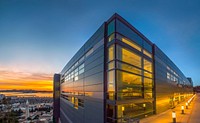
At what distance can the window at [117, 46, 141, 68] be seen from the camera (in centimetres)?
1836

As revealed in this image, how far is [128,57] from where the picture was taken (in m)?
20.0

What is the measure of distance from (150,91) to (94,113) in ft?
32.1

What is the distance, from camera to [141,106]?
22.4m

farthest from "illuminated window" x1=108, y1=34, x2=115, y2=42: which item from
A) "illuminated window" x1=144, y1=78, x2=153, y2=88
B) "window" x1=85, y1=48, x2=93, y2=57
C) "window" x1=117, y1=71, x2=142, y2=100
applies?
"illuminated window" x1=144, y1=78, x2=153, y2=88

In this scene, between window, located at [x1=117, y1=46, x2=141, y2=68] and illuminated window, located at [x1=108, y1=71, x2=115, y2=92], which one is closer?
illuminated window, located at [x1=108, y1=71, x2=115, y2=92]

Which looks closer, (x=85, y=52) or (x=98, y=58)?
(x=98, y=58)

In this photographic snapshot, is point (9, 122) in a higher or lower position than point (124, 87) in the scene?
lower

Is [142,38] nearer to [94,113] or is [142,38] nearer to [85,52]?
[85,52]

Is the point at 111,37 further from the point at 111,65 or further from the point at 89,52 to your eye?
the point at 89,52

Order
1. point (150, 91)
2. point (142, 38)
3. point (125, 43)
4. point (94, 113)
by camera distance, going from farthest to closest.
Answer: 1. point (150, 91)
2. point (142, 38)
3. point (94, 113)
4. point (125, 43)

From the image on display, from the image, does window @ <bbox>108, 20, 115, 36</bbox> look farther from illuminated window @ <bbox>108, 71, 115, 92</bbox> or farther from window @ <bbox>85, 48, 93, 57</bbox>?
window @ <bbox>85, 48, 93, 57</bbox>

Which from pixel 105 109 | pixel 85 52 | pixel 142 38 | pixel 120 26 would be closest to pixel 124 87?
pixel 105 109

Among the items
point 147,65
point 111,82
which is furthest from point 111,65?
point 147,65

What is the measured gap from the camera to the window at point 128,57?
18362 millimetres
